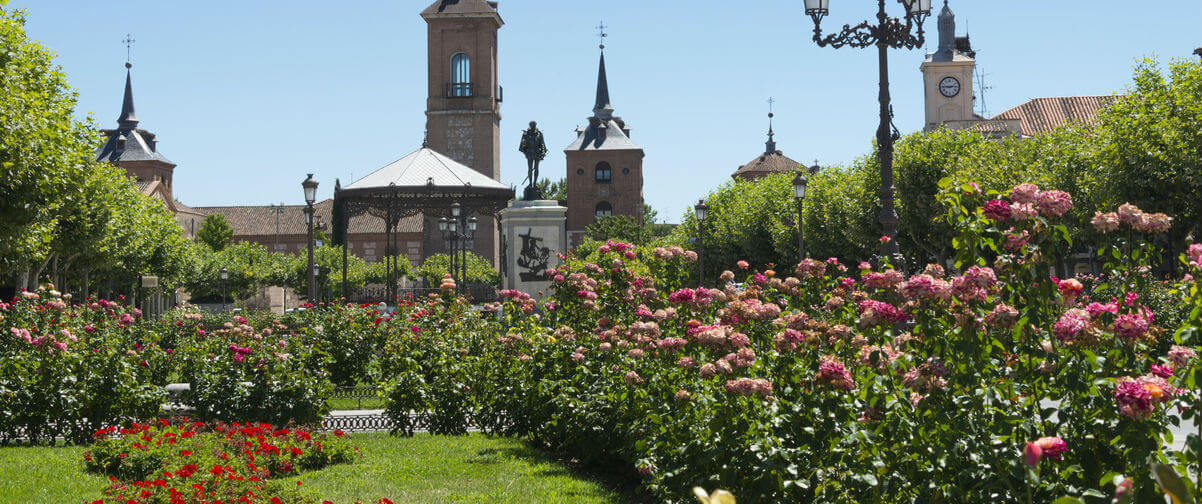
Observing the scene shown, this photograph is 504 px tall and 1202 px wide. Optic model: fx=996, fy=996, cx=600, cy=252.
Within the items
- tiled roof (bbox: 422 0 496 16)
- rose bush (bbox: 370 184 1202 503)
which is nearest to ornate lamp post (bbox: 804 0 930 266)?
rose bush (bbox: 370 184 1202 503)

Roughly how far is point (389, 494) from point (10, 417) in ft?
14.1

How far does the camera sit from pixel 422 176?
22.1m

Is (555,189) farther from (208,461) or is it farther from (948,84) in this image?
(208,461)

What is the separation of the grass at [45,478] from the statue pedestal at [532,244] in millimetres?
12614

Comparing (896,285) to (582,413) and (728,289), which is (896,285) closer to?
(728,289)

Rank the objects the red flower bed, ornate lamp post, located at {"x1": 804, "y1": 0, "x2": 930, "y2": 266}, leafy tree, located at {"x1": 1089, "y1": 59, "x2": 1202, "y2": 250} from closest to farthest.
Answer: the red flower bed < ornate lamp post, located at {"x1": 804, "y1": 0, "x2": 930, "y2": 266} < leafy tree, located at {"x1": 1089, "y1": 59, "x2": 1202, "y2": 250}

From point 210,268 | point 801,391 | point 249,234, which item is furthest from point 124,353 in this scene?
point 249,234

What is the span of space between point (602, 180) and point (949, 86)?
28.2m

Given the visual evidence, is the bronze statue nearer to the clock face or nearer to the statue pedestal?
the statue pedestal

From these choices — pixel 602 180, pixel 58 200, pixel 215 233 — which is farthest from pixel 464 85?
pixel 58 200

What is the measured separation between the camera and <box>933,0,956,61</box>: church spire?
245ft

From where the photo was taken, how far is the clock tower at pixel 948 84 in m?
73.8

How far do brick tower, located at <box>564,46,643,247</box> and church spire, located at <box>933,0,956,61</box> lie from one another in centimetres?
2463

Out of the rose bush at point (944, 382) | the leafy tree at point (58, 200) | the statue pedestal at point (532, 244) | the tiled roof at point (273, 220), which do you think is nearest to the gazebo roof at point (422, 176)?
the statue pedestal at point (532, 244)
